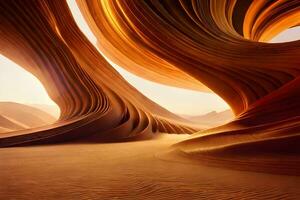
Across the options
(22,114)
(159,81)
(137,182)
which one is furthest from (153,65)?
(22,114)

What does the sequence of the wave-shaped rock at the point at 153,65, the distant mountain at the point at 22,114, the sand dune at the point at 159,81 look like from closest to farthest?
the sand dune at the point at 159,81
the wave-shaped rock at the point at 153,65
the distant mountain at the point at 22,114

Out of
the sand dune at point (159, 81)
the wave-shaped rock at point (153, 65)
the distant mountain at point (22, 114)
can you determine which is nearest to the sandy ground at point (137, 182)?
the sand dune at point (159, 81)

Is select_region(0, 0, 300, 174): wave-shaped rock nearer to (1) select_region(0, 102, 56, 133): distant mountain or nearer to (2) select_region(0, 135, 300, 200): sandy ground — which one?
(2) select_region(0, 135, 300, 200): sandy ground

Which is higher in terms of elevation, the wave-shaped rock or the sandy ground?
the wave-shaped rock

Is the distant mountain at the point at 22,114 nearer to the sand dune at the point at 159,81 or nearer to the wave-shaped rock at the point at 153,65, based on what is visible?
the sand dune at the point at 159,81

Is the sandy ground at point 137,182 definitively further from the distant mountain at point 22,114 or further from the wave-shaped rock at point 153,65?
the distant mountain at point 22,114

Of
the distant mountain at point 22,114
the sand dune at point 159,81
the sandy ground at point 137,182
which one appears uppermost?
the distant mountain at point 22,114

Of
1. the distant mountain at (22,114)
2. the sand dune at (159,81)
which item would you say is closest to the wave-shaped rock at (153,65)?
the sand dune at (159,81)

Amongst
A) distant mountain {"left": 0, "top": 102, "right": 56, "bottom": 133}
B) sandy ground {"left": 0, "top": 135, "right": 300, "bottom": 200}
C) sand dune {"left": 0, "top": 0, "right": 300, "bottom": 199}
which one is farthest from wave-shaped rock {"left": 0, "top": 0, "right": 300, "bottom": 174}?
distant mountain {"left": 0, "top": 102, "right": 56, "bottom": 133}

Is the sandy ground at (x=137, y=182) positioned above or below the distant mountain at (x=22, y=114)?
below

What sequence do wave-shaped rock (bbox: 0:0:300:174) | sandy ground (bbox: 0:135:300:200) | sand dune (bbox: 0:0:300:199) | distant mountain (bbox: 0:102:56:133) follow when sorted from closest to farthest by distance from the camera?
sandy ground (bbox: 0:135:300:200)
sand dune (bbox: 0:0:300:199)
wave-shaped rock (bbox: 0:0:300:174)
distant mountain (bbox: 0:102:56:133)

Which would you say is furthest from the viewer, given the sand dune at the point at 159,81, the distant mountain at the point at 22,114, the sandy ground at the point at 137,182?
the distant mountain at the point at 22,114

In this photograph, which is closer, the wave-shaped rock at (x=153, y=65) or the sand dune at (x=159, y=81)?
the sand dune at (x=159, y=81)

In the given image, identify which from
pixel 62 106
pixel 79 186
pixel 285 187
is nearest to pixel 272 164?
pixel 285 187
